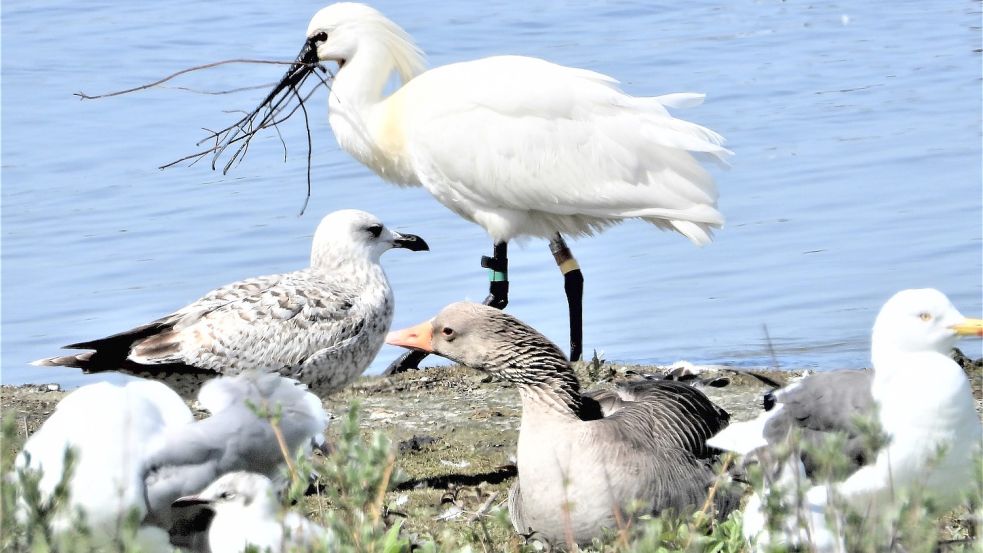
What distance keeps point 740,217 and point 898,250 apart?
55.9 inches

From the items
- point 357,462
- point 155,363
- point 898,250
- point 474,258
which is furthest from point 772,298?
point 357,462

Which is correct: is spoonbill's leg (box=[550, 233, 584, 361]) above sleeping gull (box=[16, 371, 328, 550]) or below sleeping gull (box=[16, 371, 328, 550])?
below

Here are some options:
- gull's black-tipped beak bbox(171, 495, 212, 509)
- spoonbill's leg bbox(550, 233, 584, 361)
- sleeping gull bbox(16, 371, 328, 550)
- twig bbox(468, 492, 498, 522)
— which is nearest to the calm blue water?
spoonbill's leg bbox(550, 233, 584, 361)

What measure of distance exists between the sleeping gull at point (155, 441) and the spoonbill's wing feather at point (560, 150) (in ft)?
14.2

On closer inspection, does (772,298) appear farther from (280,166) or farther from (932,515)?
(932,515)

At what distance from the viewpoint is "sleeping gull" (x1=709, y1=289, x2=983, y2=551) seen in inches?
173

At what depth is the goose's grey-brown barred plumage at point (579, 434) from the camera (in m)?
5.11

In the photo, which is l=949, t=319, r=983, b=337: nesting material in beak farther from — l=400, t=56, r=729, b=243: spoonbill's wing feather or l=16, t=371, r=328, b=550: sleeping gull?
l=400, t=56, r=729, b=243: spoonbill's wing feather

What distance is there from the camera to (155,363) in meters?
6.53

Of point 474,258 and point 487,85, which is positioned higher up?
point 487,85

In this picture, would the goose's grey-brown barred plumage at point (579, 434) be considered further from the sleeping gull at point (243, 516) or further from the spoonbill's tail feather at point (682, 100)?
the spoonbill's tail feather at point (682, 100)

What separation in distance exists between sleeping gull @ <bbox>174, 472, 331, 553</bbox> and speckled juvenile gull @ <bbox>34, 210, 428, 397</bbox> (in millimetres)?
2143

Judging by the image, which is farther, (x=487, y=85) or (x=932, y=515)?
(x=487, y=85)

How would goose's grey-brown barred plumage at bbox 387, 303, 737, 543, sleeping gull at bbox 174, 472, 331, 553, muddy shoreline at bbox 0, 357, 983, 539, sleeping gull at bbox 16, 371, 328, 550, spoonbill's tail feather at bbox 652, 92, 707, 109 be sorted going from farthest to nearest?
spoonbill's tail feather at bbox 652, 92, 707, 109
muddy shoreline at bbox 0, 357, 983, 539
goose's grey-brown barred plumage at bbox 387, 303, 737, 543
sleeping gull at bbox 16, 371, 328, 550
sleeping gull at bbox 174, 472, 331, 553
